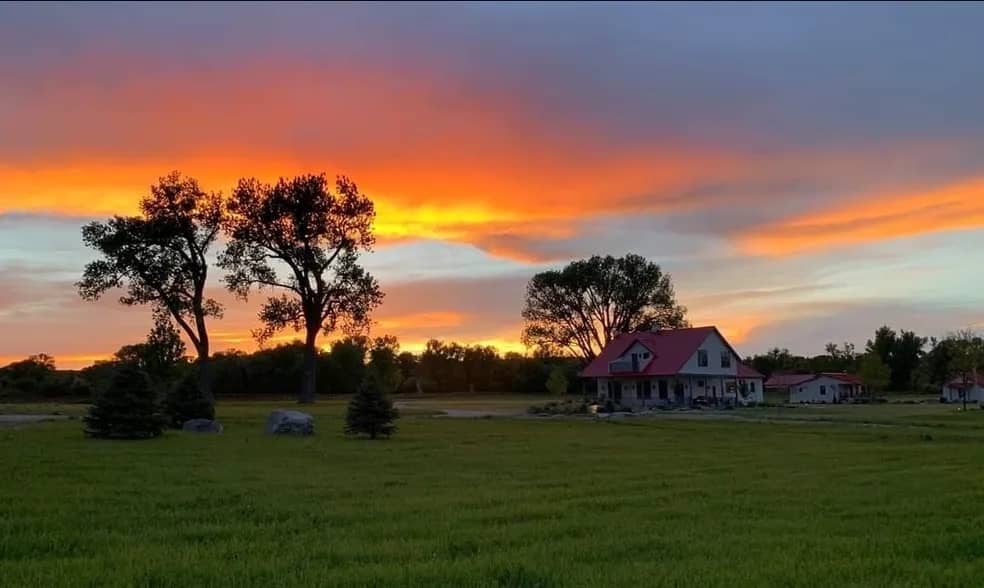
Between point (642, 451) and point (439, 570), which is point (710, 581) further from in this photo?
point (642, 451)

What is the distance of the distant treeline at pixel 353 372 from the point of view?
90438mm

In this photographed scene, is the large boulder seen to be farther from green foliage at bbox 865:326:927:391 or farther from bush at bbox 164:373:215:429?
green foliage at bbox 865:326:927:391

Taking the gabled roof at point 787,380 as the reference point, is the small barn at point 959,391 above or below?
below

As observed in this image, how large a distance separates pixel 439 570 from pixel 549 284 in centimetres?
8712

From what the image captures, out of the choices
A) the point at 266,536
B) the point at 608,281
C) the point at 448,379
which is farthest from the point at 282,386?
the point at 266,536

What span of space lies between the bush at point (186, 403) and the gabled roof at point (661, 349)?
44578 mm

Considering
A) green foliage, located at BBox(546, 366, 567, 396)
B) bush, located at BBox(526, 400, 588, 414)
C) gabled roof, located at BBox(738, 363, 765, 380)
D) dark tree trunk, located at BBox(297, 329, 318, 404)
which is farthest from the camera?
green foliage, located at BBox(546, 366, 567, 396)

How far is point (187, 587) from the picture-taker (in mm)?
6883

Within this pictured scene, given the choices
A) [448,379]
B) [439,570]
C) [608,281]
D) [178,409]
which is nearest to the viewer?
[439,570]

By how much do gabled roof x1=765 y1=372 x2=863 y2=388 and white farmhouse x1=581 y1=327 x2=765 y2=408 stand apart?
23937 mm

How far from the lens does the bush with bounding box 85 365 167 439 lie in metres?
24.7

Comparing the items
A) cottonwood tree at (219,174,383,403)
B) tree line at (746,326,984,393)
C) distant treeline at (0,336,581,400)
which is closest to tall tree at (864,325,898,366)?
tree line at (746,326,984,393)

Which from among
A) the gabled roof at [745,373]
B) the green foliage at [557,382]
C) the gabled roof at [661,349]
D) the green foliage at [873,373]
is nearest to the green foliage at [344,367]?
the green foliage at [557,382]

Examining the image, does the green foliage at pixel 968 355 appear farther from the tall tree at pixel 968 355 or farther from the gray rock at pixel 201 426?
the gray rock at pixel 201 426
